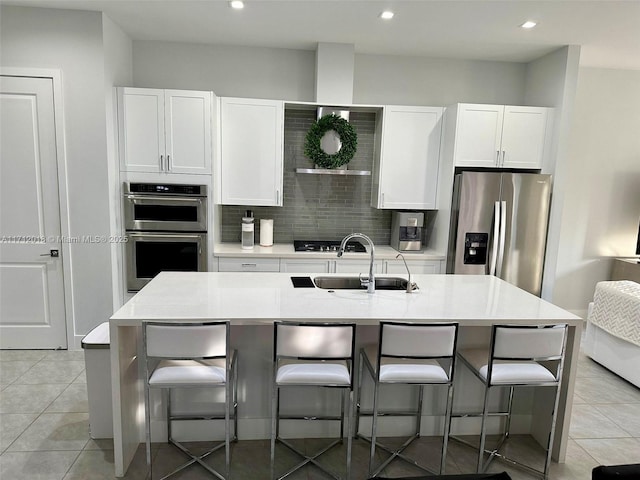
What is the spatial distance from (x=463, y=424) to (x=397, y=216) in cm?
238

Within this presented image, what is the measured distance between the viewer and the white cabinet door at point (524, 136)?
4289 millimetres

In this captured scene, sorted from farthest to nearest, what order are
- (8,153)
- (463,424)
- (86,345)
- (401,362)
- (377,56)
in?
(377,56)
(8,153)
(463,424)
(86,345)
(401,362)

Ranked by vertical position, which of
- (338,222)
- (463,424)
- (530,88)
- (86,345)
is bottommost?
(463,424)

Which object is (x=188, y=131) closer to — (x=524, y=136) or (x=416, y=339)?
(x=416, y=339)

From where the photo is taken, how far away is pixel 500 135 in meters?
4.32

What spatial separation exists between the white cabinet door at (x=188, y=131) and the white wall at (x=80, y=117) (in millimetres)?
560

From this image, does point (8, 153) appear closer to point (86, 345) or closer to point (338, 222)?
point (86, 345)

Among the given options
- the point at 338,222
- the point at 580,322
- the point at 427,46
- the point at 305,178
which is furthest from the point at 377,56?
the point at 580,322

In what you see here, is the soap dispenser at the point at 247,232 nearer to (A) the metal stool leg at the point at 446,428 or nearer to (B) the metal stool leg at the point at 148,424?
(B) the metal stool leg at the point at 148,424

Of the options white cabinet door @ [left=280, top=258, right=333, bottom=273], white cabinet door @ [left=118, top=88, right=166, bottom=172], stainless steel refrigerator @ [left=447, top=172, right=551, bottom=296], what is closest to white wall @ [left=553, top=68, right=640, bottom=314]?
stainless steel refrigerator @ [left=447, top=172, right=551, bottom=296]

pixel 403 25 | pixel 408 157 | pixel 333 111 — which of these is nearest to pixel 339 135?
pixel 333 111

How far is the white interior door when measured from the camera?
12.1 feet

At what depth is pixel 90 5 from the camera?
3.46m

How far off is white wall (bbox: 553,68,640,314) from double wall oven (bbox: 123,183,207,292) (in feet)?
13.7
